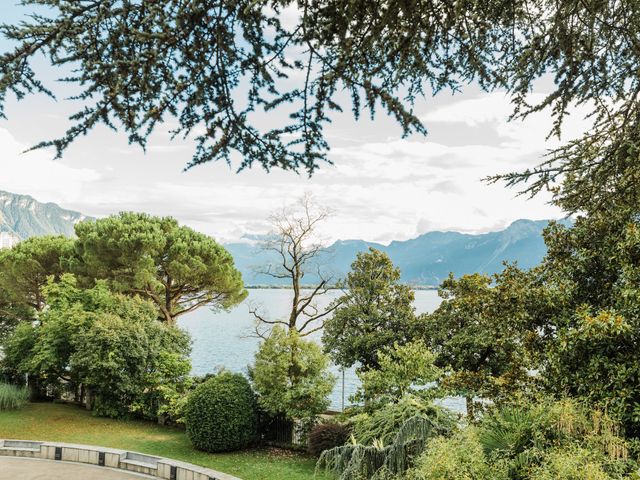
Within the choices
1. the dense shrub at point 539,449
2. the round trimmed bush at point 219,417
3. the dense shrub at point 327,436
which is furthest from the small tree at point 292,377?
the dense shrub at point 539,449

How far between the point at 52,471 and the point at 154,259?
12.0 metres

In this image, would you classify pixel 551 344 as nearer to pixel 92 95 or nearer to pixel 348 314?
pixel 92 95

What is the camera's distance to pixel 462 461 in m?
5.68

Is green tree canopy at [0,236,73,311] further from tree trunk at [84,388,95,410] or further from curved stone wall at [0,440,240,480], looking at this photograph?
curved stone wall at [0,440,240,480]

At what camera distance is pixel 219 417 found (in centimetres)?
1348

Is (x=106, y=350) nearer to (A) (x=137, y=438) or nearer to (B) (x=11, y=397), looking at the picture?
(A) (x=137, y=438)

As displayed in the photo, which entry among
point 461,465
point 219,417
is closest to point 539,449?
point 461,465

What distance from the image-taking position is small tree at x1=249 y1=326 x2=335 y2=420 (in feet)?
45.9

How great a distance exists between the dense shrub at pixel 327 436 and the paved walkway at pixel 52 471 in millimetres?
4079

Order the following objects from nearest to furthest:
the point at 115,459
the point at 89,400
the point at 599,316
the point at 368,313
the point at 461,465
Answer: the point at 461,465 → the point at 599,316 → the point at 115,459 → the point at 368,313 → the point at 89,400

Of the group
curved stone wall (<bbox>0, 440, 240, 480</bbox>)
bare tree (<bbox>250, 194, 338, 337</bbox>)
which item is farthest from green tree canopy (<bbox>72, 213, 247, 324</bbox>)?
curved stone wall (<bbox>0, 440, 240, 480</bbox>)

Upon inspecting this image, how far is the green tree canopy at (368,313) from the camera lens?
58.9 feet

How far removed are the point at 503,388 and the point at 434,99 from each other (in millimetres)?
7583

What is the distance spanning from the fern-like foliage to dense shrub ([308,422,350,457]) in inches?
206
